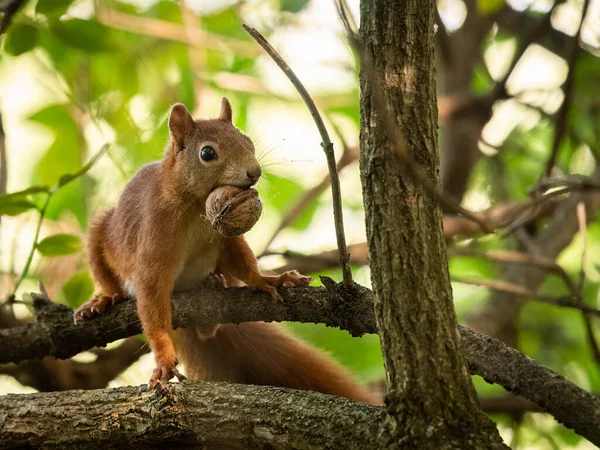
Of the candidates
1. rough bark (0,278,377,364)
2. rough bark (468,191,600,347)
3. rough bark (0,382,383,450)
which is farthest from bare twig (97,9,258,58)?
rough bark (0,382,383,450)

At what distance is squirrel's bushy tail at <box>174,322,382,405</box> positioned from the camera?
2602 millimetres

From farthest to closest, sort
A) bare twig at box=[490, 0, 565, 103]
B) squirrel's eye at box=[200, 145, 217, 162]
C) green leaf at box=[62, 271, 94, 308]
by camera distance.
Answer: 1. bare twig at box=[490, 0, 565, 103]
2. green leaf at box=[62, 271, 94, 308]
3. squirrel's eye at box=[200, 145, 217, 162]

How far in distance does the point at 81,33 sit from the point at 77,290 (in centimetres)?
100

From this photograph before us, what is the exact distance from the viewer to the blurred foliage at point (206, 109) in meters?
3.55

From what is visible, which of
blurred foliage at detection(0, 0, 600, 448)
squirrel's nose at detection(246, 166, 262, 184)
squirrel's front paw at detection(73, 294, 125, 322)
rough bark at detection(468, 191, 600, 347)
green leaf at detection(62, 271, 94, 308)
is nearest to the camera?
squirrel's nose at detection(246, 166, 262, 184)

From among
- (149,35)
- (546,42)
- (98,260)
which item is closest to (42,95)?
(149,35)

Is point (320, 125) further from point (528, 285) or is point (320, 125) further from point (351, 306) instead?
point (528, 285)

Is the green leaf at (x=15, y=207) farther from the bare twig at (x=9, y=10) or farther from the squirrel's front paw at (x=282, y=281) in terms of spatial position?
the squirrel's front paw at (x=282, y=281)

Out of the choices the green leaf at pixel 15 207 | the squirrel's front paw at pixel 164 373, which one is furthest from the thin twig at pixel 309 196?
the green leaf at pixel 15 207

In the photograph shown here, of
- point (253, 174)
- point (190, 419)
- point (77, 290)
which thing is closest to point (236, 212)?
point (253, 174)

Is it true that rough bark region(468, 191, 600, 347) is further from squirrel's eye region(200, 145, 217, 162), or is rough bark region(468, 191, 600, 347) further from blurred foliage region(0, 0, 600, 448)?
squirrel's eye region(200, 145, 217, 162)

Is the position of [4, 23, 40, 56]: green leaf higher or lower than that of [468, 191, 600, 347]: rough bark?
lower

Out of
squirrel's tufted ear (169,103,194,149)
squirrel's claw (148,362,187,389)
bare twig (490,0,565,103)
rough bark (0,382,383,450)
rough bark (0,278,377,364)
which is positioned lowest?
rough bark (0,382,383,450)

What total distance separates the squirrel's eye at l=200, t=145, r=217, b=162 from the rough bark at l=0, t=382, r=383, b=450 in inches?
32.5
